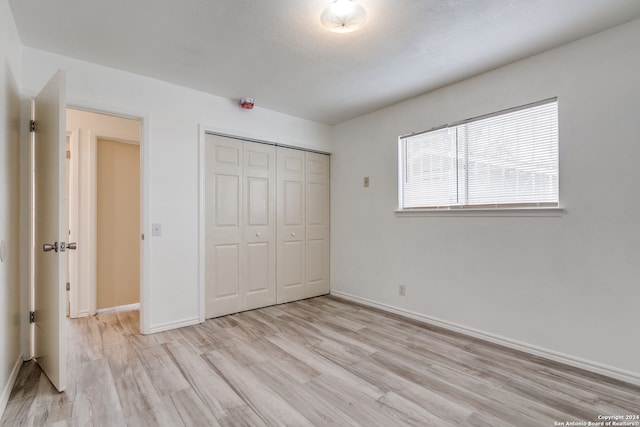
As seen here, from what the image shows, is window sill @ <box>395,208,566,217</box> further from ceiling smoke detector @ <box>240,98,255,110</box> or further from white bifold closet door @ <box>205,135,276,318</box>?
ceiling smoke detector @ <box>240,98,255,110</box>

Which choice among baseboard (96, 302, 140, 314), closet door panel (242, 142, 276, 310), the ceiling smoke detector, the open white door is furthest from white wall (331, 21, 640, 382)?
baseboard (96, 302, 140, 314)

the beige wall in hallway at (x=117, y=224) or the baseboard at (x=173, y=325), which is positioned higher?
the beige wall in hallway at (x=117, y=224)

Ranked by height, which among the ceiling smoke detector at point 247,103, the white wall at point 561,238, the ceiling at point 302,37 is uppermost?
the ceiling at point 302,37

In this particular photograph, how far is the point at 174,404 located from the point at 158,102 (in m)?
2.56

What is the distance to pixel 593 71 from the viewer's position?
221cm

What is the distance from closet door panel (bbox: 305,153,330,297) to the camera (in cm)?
423

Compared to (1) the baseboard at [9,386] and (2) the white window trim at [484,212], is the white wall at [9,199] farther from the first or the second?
(2) the white window trim at [484,212]

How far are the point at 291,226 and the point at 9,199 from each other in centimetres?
264

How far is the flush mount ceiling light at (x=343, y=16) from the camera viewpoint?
1.86 metres

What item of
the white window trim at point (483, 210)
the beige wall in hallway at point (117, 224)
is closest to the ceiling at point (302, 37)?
the white window trim at point (483, 210)

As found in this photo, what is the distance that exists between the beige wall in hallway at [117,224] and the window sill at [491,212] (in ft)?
10.5

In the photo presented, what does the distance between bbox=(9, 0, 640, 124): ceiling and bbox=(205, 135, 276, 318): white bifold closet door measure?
2.62ft

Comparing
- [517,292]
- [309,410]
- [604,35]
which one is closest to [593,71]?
[604,35]

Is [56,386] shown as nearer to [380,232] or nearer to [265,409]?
[265,409]
